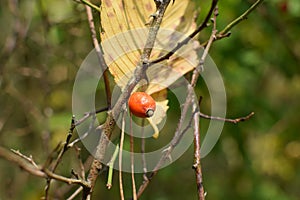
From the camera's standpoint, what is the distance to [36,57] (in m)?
2.28

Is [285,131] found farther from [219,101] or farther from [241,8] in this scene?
[219,101]

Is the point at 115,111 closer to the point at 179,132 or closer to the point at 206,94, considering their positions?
the point at 179,132

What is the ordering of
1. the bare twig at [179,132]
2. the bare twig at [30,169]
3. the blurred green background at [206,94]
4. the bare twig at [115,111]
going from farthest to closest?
1. the blurred green background at [206,94]
2. the bare twig at [179,132]
3. the bare twig at [115,111]
4. the bare twig at [30,169]

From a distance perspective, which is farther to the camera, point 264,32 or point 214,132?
point 264,32

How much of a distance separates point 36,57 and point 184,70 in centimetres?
139

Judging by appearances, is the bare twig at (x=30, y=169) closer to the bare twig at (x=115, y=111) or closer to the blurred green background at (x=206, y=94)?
the bare twig at (x=115, y=111)

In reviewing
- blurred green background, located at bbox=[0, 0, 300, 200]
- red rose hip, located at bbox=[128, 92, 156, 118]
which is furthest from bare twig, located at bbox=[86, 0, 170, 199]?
blurred green background, located at bbox=[0, 0, 300, 200]

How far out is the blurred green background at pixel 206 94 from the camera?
1920mm

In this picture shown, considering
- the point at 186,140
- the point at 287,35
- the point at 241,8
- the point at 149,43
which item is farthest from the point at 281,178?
the point at 149,43

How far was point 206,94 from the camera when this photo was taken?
201 cm

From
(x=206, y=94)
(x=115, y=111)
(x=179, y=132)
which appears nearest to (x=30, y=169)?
(x=115, y=111)

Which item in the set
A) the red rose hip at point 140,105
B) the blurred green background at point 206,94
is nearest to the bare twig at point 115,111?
the red rose hip at point 140,105

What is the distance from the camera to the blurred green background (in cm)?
192

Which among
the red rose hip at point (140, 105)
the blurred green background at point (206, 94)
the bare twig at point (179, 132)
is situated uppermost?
the red rose hip at point (140, 105)
